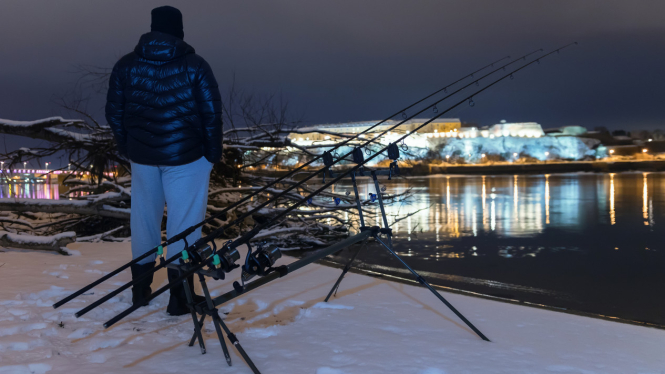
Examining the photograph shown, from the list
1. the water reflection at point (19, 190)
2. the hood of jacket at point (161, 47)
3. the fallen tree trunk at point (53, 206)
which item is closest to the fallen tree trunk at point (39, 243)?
the fallen tree trunk at point (53, 206)

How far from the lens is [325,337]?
2.33 meters

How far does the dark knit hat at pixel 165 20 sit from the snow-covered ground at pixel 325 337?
149 centimetres

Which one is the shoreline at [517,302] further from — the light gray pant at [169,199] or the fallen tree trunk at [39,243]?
the fallen tree trunk at [39,243]

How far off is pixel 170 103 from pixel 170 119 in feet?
0.26

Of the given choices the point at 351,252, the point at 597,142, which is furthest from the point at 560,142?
the point at 351,252

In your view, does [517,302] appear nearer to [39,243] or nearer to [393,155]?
[393,155]

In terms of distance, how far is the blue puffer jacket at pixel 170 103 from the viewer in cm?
251

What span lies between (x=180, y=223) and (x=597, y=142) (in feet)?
407

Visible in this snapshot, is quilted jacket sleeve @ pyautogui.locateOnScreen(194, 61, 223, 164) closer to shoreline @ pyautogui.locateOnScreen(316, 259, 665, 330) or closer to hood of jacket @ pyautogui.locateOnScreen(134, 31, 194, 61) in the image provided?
hood of jacket @ pyautogui.locateOnScreen(134, 31, 194, 61)

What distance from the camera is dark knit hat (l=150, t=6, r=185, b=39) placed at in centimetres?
261

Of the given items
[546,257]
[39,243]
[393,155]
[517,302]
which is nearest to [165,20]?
[393,155]

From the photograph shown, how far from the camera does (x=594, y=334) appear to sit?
7.97ft

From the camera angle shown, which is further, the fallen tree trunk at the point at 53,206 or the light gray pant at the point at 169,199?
the fallen tree trunk at the point at 53,206

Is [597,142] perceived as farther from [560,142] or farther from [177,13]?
[177,13]
